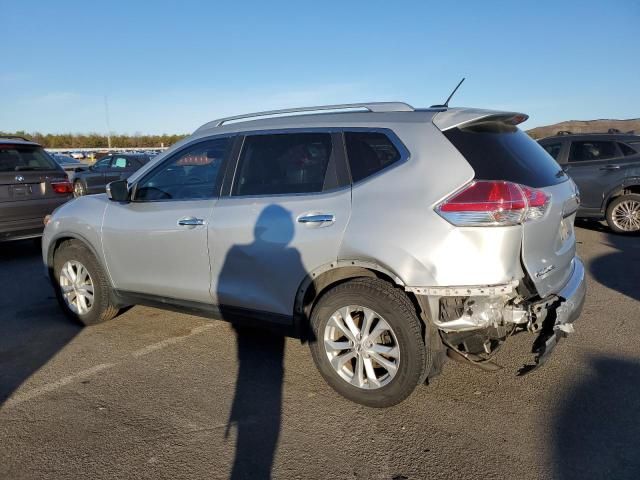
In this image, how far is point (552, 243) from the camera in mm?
3111

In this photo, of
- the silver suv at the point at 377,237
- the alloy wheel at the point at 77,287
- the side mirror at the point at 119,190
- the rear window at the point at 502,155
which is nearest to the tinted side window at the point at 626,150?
the silver suv at the point at 377,237

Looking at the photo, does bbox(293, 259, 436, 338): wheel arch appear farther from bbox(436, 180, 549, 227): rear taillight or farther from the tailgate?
the tailgate

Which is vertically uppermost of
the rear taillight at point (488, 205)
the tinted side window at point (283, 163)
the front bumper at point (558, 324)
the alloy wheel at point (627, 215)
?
the tinted side window at point (283, 163)

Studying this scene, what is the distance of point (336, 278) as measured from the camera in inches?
129

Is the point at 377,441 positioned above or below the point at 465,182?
below

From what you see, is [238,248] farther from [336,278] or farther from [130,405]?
[130,405]

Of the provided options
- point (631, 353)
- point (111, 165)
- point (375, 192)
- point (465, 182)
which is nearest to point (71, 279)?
point (375, 192)

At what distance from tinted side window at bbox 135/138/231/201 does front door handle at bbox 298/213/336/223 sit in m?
0.94

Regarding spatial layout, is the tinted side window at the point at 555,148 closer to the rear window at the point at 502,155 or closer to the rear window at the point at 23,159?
the rear window at the point at 502,155

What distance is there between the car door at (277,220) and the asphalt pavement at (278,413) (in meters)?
0.65

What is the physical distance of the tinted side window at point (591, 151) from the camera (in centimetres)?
909

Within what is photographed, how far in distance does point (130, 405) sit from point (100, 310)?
63.6 inches

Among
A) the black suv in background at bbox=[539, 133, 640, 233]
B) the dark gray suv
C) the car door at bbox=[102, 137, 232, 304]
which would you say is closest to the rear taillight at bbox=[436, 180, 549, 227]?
the car door at bbox=[102, 137, 232, 304]

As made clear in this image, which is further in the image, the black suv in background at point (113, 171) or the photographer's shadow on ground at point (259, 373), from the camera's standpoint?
the black suv in background at point (113, 171)
